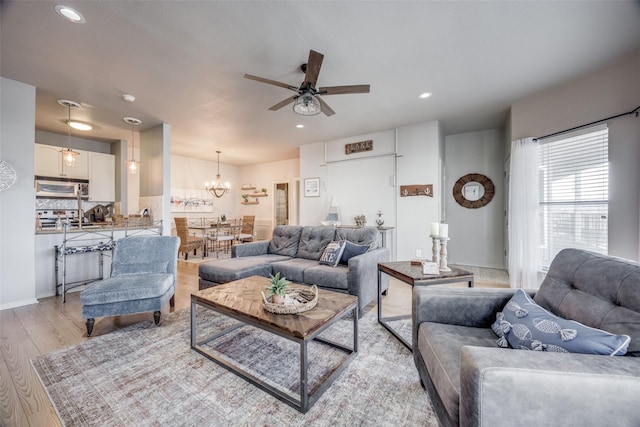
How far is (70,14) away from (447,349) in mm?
3592

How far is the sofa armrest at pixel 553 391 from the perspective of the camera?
774 millimetres

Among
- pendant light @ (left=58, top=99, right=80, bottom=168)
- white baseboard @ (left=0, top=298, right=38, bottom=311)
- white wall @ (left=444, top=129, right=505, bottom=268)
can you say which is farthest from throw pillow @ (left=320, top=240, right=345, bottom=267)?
pendant light @ (left=58, top=99, right=80, bottom=168)

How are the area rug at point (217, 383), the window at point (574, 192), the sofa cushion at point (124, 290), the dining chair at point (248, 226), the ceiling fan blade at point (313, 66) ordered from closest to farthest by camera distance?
the area rug at point (217, 383) < the ceiling fan blade at point (313, 66) < the sofa cushion at point (124, 290) < the window at point (574, 192) < the dining chair at point (248, 226)

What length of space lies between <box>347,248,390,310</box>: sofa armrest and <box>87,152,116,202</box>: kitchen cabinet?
585 centimetres

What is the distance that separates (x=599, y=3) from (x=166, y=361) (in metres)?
4.36

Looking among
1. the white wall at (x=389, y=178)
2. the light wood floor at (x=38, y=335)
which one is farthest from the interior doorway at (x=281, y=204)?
the light wood floor at (x=38, y=335)

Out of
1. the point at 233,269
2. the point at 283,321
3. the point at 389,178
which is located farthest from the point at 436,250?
the point at 389,178

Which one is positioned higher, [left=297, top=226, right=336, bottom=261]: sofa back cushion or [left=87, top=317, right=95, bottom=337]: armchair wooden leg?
[left=297, top=226, right=336, bottom=261]: sofa back cushion

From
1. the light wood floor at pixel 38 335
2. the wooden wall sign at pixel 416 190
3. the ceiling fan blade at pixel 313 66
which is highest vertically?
the ceiling fan blade at pixel 313 66

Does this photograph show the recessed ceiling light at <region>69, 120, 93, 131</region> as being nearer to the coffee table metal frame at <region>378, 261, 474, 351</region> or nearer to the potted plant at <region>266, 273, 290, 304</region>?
the potted plant at <region>266, 273, 290, 304</region>

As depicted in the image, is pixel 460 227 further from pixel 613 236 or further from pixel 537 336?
pixel 537 336

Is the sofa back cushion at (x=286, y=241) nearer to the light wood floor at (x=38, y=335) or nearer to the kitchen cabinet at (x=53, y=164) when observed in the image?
the light wood floor at (x=38, y=335)

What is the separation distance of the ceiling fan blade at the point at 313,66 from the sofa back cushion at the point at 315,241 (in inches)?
76.6

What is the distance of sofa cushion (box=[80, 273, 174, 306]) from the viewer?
227 centimetres
